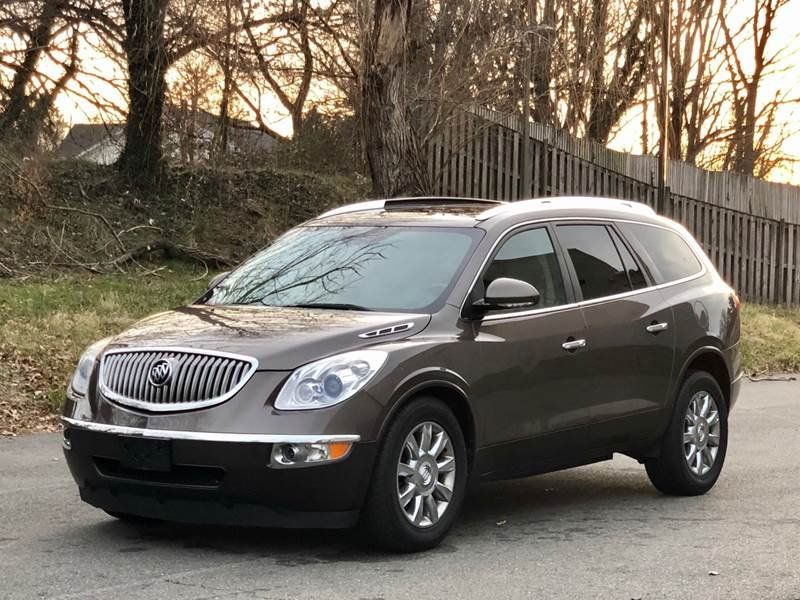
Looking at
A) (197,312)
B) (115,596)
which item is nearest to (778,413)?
(197,312)

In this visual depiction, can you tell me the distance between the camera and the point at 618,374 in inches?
307

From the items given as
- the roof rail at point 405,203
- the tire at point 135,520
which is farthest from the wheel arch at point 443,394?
the roof rail at point 405,203

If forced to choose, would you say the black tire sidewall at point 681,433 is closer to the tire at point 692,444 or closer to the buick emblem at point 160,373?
the tire at point 692,444

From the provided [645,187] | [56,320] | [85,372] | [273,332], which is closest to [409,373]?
[273,332]

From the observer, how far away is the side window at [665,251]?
855cm

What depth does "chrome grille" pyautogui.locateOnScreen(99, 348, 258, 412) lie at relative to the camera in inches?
243

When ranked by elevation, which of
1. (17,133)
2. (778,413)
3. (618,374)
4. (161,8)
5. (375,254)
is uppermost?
(161,8)

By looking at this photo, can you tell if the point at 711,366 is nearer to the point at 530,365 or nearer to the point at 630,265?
the point at 630,265

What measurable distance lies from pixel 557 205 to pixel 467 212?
0.64 m

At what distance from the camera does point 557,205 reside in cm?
804

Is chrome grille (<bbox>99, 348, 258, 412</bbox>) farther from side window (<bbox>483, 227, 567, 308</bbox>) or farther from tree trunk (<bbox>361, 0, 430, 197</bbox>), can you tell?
tree trunk (<bbox>361, 0, 430, 197</bbox>)

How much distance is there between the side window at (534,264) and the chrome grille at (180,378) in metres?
1.77

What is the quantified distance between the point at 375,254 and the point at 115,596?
2598 millimetres

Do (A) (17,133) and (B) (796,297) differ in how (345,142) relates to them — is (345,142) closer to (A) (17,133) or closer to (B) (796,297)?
(A) (17,133)
